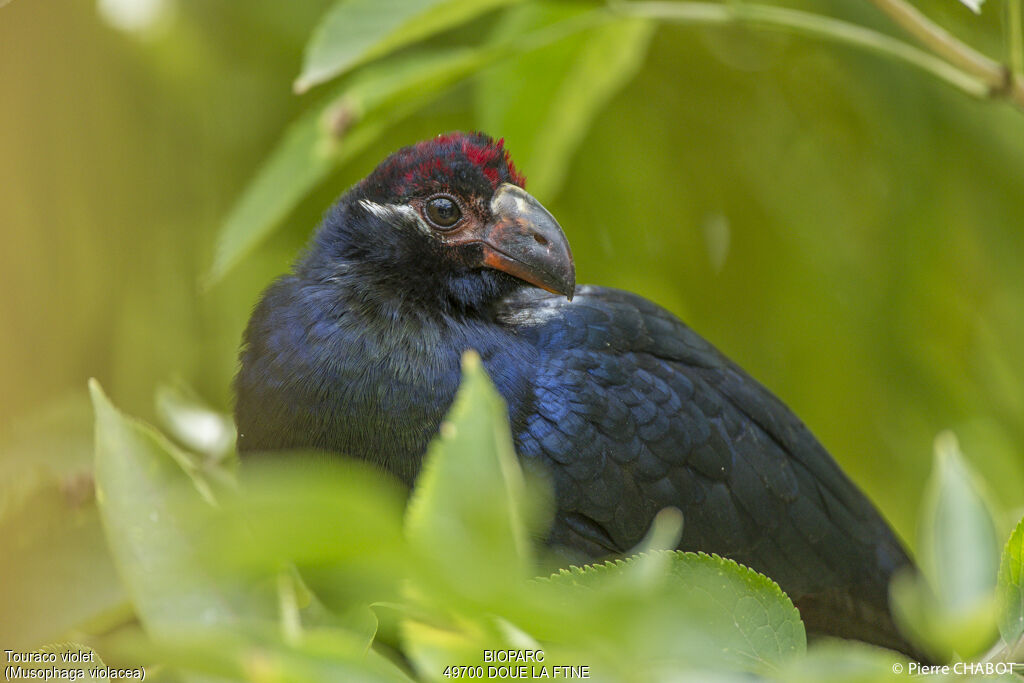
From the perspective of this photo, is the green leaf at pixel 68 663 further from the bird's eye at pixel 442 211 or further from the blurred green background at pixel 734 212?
the blurred green background at pixel 734 212

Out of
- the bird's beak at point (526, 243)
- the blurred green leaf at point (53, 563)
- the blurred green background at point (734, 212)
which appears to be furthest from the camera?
the blurred green background at point (734, 212)

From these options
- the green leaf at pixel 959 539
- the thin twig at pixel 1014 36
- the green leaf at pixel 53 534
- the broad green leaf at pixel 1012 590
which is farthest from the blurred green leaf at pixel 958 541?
the green leaf at pixel 53 534

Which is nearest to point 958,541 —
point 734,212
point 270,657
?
point 270,657

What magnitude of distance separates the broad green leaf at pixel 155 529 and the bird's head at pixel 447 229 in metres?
0.73

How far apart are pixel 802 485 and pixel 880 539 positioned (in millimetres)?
→ 187

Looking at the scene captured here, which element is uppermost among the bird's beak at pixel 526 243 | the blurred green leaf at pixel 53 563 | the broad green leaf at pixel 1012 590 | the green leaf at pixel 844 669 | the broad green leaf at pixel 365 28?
the broad green leaf at pixel 365 28

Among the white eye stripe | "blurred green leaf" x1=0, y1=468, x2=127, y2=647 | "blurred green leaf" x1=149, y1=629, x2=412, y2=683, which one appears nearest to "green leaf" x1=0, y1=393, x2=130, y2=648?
"blurred green leaf" x1=0, y1=468, x2=127, y2=647

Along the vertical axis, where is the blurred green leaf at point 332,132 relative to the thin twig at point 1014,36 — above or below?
below

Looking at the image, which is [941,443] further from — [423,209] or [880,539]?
[423,209]

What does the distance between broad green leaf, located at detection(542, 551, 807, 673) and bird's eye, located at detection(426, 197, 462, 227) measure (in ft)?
2.70

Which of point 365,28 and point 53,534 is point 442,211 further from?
point 53,534

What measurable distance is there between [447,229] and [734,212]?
0.86 meters

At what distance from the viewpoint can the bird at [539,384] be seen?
4.32ft

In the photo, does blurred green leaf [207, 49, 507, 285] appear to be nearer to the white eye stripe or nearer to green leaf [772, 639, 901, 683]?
the white eye stripe
